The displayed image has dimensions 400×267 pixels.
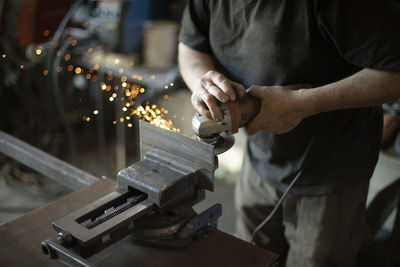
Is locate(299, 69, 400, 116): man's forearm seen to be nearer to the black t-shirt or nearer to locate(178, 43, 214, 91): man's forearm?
the black t-shirt

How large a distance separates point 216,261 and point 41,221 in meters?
0.42

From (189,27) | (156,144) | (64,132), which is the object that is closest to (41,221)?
(156,144)

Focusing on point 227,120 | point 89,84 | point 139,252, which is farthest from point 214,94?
point 89,84

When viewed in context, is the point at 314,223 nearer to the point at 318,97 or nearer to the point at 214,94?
the point at 318,97

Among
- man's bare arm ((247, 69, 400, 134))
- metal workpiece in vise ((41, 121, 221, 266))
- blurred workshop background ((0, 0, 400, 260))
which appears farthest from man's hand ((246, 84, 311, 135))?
blurred workshop background ((0, 0, 400, 260))

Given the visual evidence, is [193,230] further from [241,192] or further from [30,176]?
[30,176]

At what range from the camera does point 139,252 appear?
984 millimetres

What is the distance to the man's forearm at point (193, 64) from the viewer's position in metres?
1.37

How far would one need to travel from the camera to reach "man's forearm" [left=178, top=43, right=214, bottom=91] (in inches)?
53.7

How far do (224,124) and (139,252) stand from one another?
33 centimetres

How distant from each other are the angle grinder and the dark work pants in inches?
16.1

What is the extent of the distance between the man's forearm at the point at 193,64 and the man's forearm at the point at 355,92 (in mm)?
331

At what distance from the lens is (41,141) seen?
2963 millimetres

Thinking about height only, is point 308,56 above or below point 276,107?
above
